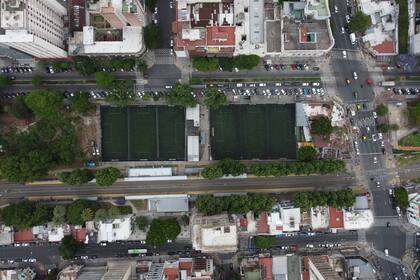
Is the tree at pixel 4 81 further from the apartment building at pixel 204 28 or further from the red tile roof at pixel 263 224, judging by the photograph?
the red tile roof at pixel 263 224

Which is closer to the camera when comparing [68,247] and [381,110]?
[68,247]

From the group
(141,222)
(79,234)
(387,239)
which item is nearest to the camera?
(79,234)

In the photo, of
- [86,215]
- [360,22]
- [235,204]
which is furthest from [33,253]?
[360,22]

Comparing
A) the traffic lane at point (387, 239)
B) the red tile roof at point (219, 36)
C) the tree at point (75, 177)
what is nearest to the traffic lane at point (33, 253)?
the tree at point (75, 177)

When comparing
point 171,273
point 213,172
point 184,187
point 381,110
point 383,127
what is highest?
point 381,110

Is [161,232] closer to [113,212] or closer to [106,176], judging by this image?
[113,212]

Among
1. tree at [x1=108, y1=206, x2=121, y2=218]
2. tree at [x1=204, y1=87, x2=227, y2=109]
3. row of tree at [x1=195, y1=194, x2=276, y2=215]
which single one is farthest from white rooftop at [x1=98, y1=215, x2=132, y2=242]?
tree at [x1=204, y1=87, x2=227, y2=109]

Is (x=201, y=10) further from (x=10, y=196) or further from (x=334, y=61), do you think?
(x=10, y=196)
